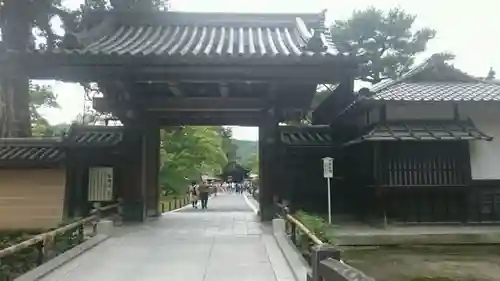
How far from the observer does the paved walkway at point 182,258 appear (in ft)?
23.2

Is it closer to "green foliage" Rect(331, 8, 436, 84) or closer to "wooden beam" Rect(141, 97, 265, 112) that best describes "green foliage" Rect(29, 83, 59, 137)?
"green foliage" Rect(331, 8, 436, 84)

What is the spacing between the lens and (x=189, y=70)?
9766mm

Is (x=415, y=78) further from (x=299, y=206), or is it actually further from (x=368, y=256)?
(x=368, y=256)

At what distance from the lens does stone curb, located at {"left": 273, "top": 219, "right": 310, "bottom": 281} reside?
23.1 ft

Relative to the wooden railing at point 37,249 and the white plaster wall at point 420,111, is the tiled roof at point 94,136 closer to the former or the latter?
the wooden railing at point 37,249

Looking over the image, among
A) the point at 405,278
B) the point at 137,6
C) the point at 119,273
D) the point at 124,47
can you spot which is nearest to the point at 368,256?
the point at 405,278

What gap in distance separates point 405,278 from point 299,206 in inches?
231

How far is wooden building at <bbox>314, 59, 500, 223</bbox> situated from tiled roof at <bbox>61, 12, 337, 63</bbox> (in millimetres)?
2353

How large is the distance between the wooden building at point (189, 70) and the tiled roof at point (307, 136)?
62 cm

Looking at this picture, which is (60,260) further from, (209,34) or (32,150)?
(32,150)

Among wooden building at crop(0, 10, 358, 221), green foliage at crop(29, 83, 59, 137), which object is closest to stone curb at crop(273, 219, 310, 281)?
wooden building at crop(0, 10, 358, 221)

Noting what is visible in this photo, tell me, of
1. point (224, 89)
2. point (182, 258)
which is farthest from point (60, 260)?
point (224, 89)

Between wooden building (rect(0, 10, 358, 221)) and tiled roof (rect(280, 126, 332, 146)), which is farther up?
wooden building (rect(0, 10, 358, 221))

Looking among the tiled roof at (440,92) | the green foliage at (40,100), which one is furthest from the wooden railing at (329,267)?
the green foliage at (40,100)
